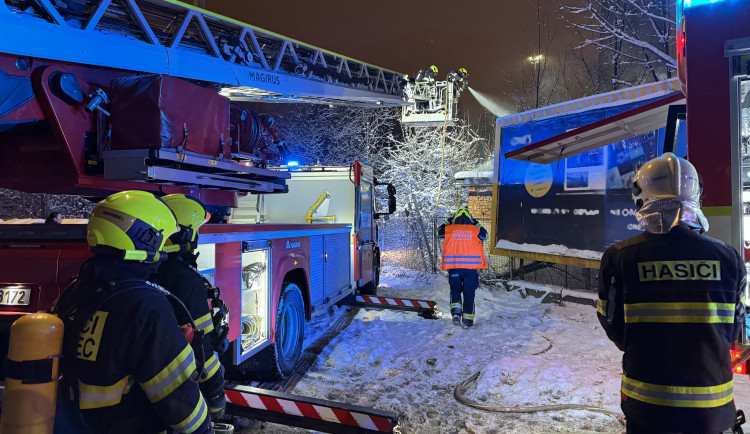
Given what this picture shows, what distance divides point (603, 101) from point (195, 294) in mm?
7249

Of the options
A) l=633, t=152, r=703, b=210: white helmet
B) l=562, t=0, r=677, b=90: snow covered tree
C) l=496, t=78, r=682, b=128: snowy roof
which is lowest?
l=633, t=152, r=703, b=210: white helmet

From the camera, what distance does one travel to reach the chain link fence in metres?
9.86

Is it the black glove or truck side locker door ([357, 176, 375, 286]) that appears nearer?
the black glove

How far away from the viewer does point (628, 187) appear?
23.4ft

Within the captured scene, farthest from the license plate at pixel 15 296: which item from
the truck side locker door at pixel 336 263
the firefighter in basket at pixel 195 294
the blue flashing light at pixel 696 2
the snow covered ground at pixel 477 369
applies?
the blue flashing light at pixel 696 2

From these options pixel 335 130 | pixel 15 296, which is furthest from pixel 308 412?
pixel 335 130

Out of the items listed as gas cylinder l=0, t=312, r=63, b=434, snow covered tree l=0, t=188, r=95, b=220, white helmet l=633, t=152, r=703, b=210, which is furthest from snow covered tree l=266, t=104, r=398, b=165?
gas cylinder l=0, t=312, r=63, b=434

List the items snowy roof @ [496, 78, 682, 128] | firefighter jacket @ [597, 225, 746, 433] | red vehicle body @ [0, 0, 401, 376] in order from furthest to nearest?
snowy roof @ [496, 78, 682, 128], red vehicle body @ [0, 0, 401, 376], firefighter jacket @ [597, 225, 746, 433]

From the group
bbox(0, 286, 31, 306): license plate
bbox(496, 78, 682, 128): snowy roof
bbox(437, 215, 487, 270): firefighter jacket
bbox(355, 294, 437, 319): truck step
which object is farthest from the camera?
bbox(355, 294, 437, 319): truck step

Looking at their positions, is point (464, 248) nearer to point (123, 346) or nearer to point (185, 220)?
point (185, 220)

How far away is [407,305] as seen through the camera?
7.51m

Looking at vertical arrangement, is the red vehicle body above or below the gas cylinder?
above

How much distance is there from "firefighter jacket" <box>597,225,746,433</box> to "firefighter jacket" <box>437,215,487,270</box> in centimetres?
482

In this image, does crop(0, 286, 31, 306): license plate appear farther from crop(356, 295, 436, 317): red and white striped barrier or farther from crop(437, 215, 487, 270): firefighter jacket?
crop(356, 295, 436, 317): red and white striped barrier
